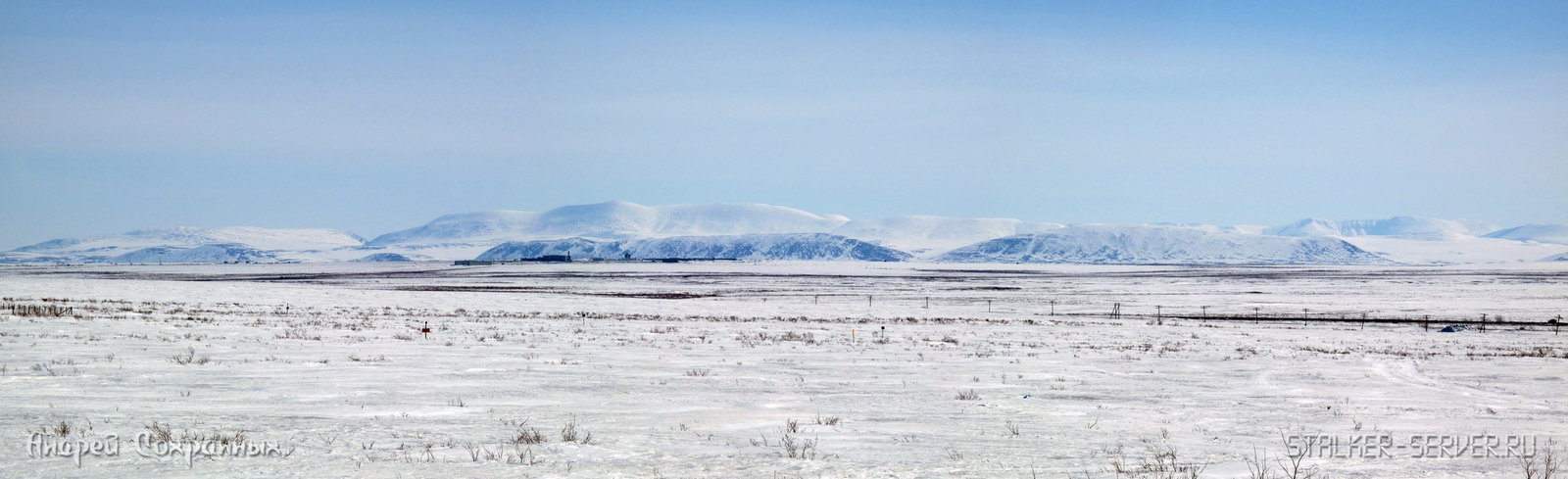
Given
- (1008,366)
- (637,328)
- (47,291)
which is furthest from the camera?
(47,291)

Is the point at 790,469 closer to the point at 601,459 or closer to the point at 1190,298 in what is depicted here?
the point at 601,459

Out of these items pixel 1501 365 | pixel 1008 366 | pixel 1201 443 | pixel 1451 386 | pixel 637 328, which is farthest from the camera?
pixel 637 328

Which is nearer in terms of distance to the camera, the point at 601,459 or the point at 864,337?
the point at 601,459

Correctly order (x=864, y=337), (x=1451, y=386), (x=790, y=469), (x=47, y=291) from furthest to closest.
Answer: (x=47, y=291)
(x=864, y=337)
(x=1451, y=386)
(x=790, y=469)

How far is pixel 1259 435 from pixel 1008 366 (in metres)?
9.50

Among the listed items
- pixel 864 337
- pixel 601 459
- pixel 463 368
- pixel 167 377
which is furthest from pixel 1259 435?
pixel 864 337

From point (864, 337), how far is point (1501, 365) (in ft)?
52.7

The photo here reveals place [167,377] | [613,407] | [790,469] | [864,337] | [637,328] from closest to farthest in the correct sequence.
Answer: [790,469] < [613,407] < [167,377] < [864,337] < [637,328]

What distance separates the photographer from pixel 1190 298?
7581 centimetres

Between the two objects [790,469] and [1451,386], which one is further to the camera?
[1451,386]

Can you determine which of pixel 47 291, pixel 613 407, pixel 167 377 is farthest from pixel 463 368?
pixel 47 291

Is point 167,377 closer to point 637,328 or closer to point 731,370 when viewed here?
point 731,370

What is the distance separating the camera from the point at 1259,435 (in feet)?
37.4

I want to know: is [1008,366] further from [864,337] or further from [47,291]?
[47,291]
